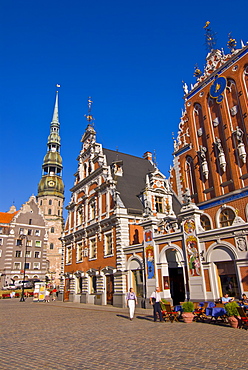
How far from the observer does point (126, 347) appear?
898 cm

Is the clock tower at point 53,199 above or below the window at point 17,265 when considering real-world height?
above

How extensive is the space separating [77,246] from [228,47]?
2540cm

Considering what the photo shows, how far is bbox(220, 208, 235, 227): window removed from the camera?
1927 cm

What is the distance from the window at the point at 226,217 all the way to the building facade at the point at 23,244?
4047 centimetres

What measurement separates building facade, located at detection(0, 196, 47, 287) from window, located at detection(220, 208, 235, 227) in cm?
4047

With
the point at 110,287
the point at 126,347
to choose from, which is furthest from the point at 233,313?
the point at 110,287

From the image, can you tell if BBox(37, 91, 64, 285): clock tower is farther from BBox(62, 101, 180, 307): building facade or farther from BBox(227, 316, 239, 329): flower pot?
BBox(227, 316, 239, 329): flower pot

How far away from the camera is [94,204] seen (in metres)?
31.1

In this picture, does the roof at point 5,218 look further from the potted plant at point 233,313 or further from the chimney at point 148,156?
the potted plant at point 233,313

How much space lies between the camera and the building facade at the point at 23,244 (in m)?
53.4

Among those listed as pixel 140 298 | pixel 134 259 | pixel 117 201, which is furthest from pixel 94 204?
pixel 140 298

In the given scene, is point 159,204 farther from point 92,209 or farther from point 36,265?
point 36,265

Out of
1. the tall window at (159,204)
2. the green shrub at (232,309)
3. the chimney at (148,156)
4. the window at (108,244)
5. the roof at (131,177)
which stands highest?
the chimney at (148,156)

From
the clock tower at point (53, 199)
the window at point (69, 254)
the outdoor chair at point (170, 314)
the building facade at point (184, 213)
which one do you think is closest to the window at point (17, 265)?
the clock tower at point (53, 199)
